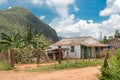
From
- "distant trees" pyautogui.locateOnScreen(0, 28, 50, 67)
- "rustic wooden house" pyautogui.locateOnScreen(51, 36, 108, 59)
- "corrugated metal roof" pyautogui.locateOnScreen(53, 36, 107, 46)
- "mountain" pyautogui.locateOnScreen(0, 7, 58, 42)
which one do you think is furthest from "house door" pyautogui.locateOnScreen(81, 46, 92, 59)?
"mountain" pyautogui.locateOnScreen(0, 7, 58, 42)

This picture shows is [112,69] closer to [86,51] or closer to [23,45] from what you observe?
[23,45]

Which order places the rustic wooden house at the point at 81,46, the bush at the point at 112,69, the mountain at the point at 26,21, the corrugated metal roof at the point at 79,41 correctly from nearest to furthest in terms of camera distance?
the bush at the point at 112,69
the rustic wooden house at the point at 81,46
the corrugated metal roof at the point at 79,41
the mountain at the point at 26,21

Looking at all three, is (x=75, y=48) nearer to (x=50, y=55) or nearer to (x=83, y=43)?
(x=83, y=43)

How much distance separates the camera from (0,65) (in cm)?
2598

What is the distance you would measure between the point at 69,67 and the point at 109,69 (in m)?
11.8

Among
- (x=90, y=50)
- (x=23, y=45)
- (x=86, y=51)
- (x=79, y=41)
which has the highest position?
(x=79, y=41)

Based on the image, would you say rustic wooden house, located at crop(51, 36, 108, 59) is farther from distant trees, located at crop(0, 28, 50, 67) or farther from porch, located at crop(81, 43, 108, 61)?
distant trees, located at crop(0, 28, 50, 67)

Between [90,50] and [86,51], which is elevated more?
[90,50]

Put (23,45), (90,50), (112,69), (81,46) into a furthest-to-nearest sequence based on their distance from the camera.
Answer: (90,50)
(81,46)
(23,45)
(112,69)

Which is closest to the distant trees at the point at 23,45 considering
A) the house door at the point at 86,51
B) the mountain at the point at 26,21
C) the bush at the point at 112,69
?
the house door at the point at 86,51

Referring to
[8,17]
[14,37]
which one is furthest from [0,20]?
[14,37]

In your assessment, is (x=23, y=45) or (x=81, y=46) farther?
(x=81, y=46)

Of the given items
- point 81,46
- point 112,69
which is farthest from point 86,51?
point 112,69

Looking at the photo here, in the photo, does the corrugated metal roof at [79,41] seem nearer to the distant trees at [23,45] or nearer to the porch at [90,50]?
the porch at [90,50]
